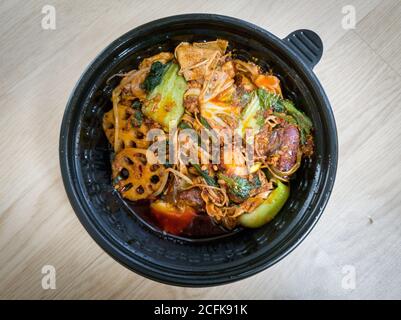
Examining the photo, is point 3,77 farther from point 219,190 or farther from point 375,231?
point 375,231

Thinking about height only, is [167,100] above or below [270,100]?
below

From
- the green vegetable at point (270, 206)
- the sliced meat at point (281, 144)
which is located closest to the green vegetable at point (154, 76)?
the sliced meat at point (281, 144)

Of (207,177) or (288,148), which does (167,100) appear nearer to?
(207,177)

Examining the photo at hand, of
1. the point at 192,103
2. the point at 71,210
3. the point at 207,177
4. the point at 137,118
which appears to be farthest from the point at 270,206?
the point at 71,210

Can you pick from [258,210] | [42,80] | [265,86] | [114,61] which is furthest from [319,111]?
[42,80]

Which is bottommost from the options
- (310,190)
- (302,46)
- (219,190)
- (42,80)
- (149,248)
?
(149,248)

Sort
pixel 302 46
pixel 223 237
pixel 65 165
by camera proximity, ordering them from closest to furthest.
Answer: pixel 65 165
pixel 302 46
pixel 223 237

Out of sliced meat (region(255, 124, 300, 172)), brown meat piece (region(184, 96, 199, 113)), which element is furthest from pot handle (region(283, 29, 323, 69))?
brown meat piece (region(184, 96, 199, 113))

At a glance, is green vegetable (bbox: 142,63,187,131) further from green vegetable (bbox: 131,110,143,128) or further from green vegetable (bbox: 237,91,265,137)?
green vegetable (bbox: 237,91,265,137)
